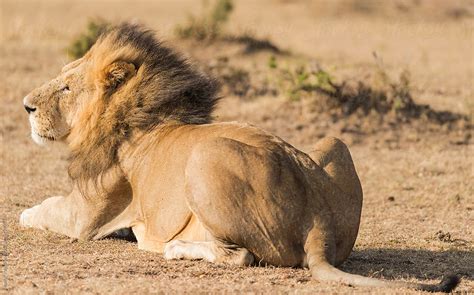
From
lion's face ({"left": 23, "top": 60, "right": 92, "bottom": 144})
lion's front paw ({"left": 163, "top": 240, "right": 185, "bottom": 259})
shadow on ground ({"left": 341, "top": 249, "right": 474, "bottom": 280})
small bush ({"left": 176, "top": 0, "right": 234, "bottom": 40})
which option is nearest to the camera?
lion's front paw ({"left": 163, "top": 240, "right": 185, "bottom": 259})

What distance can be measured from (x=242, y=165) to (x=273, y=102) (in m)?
7.31

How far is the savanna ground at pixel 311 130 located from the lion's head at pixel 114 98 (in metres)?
0.51

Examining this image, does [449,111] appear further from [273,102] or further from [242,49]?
[242,49]

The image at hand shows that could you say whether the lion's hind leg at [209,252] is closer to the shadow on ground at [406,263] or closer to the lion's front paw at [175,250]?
the lion's front paw at [175,250]

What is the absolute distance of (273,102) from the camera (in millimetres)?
12852

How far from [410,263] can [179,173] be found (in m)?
1.66

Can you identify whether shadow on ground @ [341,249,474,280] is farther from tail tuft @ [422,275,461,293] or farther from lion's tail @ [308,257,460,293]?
tail tuft @ [422,275,461,293]

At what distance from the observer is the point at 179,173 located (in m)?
5.98

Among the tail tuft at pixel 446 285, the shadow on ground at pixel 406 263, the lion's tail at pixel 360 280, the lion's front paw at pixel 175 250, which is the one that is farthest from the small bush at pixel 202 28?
the tail tuft at pixel 446 285

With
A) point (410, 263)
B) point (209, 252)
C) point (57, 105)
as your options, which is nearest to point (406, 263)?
point (410, 263)

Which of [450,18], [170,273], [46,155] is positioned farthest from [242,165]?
[450,18]

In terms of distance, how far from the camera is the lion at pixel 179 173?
5.55 metres

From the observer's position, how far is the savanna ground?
555 cm

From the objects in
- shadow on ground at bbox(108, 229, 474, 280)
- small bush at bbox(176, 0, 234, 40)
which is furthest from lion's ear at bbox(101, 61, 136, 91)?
small bush at bbox(176, 0, 234, 40)
